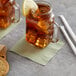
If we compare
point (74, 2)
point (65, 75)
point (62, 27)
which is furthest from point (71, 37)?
point (74, 2)

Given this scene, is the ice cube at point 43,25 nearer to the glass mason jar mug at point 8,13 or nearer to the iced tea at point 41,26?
the iced tea at point 41,26

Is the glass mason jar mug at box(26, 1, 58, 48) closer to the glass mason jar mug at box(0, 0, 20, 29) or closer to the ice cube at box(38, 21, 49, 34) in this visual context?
the ice cube at box(38, 21, 49, 34)

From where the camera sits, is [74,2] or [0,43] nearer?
[0,43]

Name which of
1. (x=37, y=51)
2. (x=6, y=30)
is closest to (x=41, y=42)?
(x=37, y=51)

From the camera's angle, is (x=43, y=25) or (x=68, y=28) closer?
(x=43, y=25)

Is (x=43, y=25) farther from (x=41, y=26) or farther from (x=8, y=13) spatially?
(x=8, y=13)

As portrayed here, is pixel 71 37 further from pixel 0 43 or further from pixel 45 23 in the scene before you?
pixel 0 43
